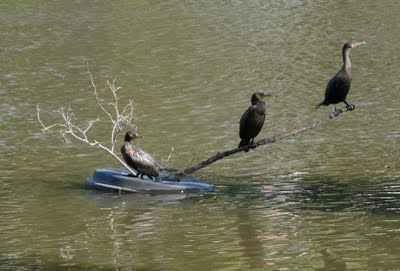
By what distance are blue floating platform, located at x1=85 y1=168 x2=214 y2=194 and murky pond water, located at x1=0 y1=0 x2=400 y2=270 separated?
214 millimetres

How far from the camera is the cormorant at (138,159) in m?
19.0

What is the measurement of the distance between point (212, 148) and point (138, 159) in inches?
177

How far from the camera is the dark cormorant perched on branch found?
18969 millimetres

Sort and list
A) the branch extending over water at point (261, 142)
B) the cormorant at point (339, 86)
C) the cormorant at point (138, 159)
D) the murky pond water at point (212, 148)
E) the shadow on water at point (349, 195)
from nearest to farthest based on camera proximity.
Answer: the murky pond water at point (212, 148), the branch extending over water at point (261, 142), the shadow on water at point (349, 195), the cormorant at point (339, 86), the cormorant at point (138, 159)

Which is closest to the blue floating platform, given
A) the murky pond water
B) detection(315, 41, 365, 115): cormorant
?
the murky pond water

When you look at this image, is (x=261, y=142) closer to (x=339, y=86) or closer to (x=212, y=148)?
(x=339, y=86)

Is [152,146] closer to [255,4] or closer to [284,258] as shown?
[284,258]

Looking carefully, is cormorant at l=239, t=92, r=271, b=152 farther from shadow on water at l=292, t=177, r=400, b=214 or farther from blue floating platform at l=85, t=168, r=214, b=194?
blue floating platform at l=85, t=168, r=214, b=194

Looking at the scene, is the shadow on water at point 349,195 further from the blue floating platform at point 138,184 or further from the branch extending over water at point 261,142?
the blue floating platform at point 138,184

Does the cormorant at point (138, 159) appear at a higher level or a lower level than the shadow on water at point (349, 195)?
higher

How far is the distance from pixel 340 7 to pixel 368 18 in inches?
217

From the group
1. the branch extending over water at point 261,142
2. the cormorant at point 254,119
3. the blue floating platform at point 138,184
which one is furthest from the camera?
the blue floating platform at point 138,184

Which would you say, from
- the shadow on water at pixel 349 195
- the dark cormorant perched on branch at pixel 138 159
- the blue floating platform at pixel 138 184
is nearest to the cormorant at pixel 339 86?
the shadow on water at pixel 349 195

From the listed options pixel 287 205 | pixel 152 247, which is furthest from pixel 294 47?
pixel 152 247
